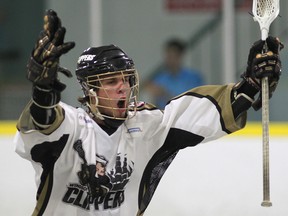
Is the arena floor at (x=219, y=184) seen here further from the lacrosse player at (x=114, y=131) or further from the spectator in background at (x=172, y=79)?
the spectator in background at (x=172, y=79)

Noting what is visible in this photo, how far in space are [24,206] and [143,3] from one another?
2210 millimetres

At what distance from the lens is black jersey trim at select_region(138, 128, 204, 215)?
294 cm

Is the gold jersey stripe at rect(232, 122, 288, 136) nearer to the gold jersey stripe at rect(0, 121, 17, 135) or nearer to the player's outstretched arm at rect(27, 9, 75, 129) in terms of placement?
the gold jersey stripe at rect(0, 121, 17, 135)

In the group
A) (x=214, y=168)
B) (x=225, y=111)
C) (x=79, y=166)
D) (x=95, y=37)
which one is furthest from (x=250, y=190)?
(x=95, y=37)

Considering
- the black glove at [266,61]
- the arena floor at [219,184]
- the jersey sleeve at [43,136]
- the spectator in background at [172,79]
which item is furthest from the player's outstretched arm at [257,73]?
the spectator in background at [172,79]

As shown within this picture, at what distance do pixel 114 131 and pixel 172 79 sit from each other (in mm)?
2389

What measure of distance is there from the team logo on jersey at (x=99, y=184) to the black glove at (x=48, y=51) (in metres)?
0.37

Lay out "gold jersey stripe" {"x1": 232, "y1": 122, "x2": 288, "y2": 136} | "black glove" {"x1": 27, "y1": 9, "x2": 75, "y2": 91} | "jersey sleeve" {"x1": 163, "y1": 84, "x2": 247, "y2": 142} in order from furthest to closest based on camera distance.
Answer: "gold jersey stripe" {"x1": 232, "y1": 122, "x2": 288, "y2": 136}, "jersey sleeve" {"x1": 163, "y1": 84, "x2": 247, "y2": 142}, "black glove" {"x1": 27, "y1": 9, "x2": 75, "y2": 91}

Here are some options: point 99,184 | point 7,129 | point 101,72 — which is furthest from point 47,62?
point 7,129

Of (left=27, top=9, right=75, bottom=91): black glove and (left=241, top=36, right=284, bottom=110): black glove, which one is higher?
(left=27, top=9, right=75, bottom=91): black glove

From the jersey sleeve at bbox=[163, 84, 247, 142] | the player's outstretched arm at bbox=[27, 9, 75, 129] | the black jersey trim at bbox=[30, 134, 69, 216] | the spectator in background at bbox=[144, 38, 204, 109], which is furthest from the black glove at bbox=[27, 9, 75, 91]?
the spectator in background at bbox=[144, 38, 204, 109]

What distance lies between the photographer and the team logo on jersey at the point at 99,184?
107 inches

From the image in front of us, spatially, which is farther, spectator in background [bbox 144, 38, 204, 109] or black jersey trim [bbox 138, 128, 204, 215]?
spectator in background [bbox 144, 38, 204, 109]

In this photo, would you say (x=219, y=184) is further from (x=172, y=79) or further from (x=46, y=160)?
(x=172, y=79)
